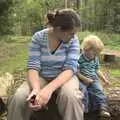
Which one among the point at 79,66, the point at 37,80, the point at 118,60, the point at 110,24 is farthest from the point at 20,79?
the point at 110,24

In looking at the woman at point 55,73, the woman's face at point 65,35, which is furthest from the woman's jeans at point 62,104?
the woman's face at point 65,35

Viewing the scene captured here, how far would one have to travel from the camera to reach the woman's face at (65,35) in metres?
4.21

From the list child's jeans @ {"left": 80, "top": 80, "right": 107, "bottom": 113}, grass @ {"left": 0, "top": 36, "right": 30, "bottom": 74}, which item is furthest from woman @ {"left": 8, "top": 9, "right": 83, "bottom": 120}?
grass @ {"left": 0, "top": 36, "right": 30, "bottom": 74}

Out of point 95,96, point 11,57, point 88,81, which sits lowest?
point 11,57

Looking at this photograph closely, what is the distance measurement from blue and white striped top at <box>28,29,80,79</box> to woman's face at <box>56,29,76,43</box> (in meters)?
0.08

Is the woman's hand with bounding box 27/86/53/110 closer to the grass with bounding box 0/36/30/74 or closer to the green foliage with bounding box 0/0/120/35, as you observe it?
the grass with bounding box 0/36/30/74

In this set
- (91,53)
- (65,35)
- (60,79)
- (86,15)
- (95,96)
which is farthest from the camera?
(86,15)

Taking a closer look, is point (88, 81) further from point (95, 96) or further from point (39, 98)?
point (39, 98)

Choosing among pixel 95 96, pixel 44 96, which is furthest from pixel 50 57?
pixel 95 96

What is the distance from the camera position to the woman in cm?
395

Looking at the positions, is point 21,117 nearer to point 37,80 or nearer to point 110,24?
point 37,80

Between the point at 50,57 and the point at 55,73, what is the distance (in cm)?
16

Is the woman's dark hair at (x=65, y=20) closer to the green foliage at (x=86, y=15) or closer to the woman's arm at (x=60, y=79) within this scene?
the woman's arm at (x=60, y=79)

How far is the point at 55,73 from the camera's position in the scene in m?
4.31
